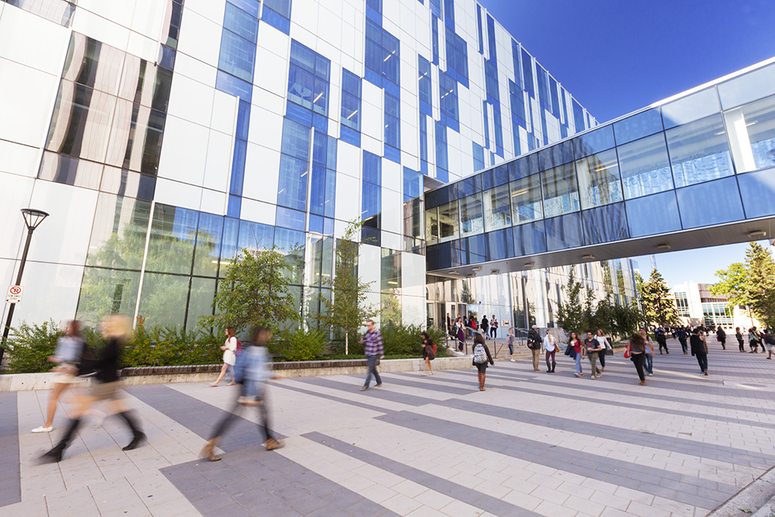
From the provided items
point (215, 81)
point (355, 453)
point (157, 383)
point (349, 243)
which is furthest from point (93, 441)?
point (215, 81)

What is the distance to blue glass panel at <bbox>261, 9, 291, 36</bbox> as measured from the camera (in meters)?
19.2

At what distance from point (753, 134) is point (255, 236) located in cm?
2041

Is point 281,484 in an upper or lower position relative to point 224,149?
lower

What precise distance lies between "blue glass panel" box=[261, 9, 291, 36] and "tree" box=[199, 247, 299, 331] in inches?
537

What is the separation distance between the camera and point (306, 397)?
30.1 feet

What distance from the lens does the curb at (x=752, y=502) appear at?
11.4 feet

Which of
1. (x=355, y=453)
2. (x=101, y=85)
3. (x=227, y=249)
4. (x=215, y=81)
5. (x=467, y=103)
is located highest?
(x=467, y=103)

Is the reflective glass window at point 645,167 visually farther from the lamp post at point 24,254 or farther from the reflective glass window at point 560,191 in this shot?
the lamp post at point 24,254

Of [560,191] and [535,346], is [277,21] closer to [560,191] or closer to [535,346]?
[560,191]

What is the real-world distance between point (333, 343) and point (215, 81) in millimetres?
13789

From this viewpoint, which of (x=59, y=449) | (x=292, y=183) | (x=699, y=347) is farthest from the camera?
(x=292, y=183)

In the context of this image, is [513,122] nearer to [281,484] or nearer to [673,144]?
[673,144]

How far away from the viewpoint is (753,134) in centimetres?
1296

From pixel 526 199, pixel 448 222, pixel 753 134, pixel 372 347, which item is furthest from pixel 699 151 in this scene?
pixel 372 347
